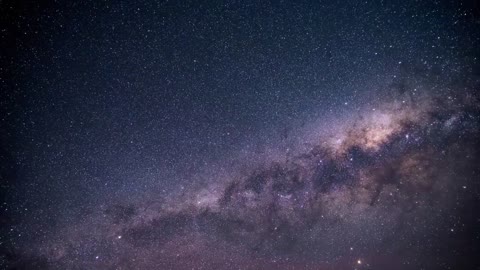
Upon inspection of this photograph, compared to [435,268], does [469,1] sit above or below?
above

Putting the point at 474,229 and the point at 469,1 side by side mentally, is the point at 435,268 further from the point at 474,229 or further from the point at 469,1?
the point at 469,1

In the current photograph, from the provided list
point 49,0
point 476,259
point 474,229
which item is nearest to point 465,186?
point 474,229

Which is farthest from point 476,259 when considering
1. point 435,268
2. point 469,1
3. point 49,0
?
point 49,0

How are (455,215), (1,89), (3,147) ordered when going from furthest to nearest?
1. (455,215)
2. (3,147)
3. (1,89)

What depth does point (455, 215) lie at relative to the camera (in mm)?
16656

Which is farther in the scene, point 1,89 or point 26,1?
point 1,89

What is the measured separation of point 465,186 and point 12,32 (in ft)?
69.5

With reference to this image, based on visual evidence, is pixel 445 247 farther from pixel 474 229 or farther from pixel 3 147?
pixel 3 147

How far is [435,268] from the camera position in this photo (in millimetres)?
22500

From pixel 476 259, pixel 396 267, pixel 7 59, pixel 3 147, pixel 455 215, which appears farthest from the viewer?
pixel 476 259

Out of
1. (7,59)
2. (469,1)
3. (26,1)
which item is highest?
(469,1)

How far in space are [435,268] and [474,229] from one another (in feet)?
15.1

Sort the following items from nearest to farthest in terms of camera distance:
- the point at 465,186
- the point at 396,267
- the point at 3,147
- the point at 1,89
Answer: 1. the point at 1,89
2. the point at 3,147
3. the point at 465,186
4. the point at 396,267

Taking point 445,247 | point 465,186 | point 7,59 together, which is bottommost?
point 445,247
